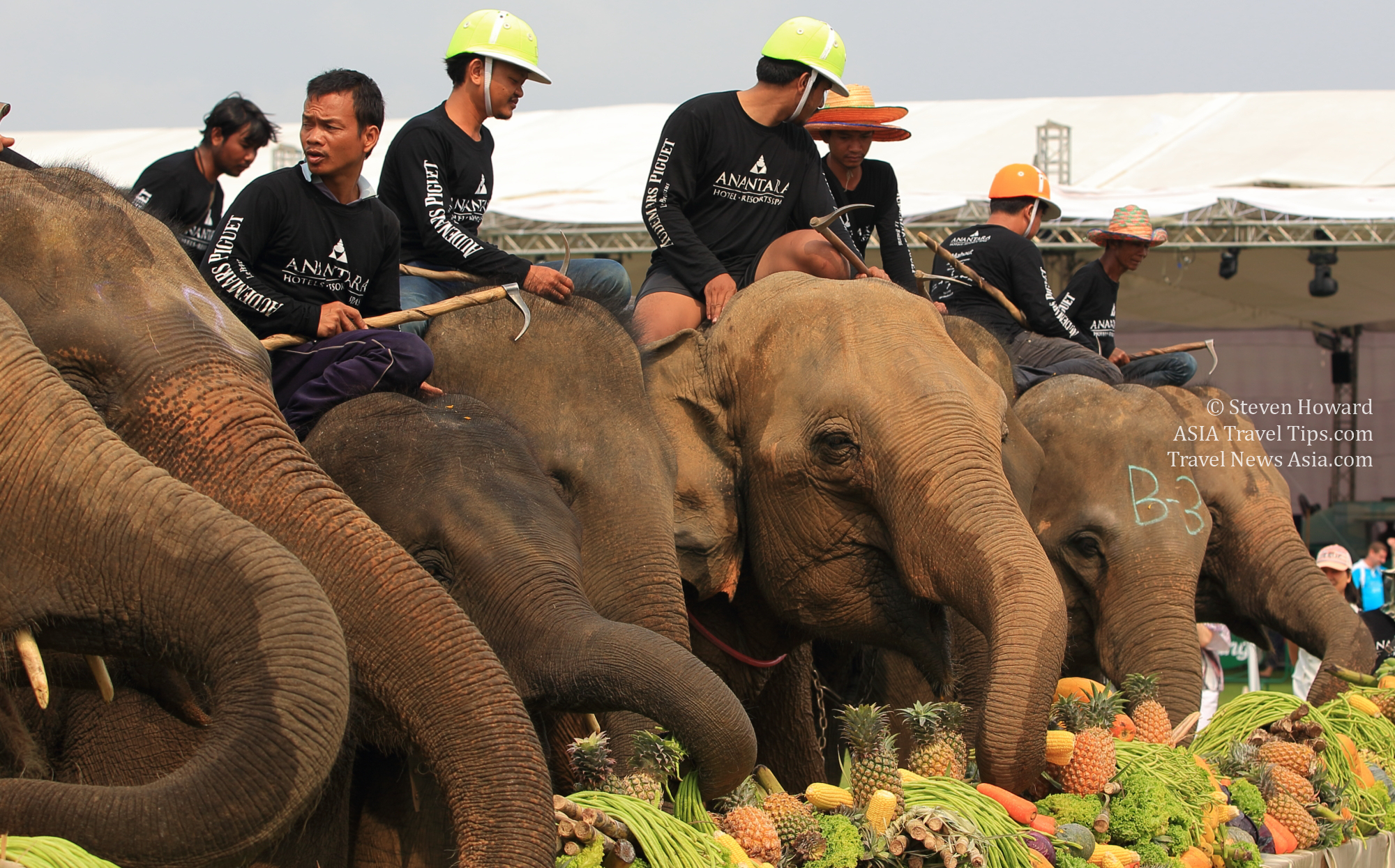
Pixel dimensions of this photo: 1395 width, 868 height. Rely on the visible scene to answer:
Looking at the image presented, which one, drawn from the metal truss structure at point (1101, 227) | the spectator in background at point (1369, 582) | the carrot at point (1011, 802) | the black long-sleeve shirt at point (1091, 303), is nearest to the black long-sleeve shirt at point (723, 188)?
the carrot at point (1011, 802)

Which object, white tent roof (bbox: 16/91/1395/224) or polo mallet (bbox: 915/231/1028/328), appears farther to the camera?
white tent roof (bbox: 16/91/1395/224)

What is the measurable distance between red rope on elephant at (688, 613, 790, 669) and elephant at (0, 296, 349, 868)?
2.86 metres

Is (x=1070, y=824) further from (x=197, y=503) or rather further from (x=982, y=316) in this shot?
(x=982, y=316)

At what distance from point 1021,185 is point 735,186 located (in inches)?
113

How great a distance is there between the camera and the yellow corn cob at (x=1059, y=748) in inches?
180

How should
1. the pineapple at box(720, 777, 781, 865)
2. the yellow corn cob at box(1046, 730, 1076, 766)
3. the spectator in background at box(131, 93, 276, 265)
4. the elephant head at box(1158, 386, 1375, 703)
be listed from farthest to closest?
the elephant head at box(1158, 386, 1375, 703)
the spectator in background at box(131, 93, 276, 265)
the yellow corn cob at box(1046, 730, 1076, 766)
the pineapple at box(720, 777, 781, 865)

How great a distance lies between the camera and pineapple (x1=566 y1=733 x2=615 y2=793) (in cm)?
353

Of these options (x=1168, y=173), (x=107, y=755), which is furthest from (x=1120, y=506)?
(x=1168, y=173)

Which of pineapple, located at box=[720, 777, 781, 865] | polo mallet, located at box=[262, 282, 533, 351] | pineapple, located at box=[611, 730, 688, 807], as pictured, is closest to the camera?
pineapple, located at box=[611, 730, 688, 807]

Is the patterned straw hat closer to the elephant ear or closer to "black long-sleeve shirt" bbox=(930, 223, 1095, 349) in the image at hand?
"black long-sleeve shirt" bbox=(930, 223, 1095, 349)

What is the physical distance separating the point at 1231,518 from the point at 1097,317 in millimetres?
1565

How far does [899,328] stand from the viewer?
5.06m

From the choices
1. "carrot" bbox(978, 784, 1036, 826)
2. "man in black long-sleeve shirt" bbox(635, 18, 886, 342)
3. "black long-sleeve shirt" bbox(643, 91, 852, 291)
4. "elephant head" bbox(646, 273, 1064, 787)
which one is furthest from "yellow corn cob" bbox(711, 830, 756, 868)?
"black long-sleeve shirt" bbox(643, 91, 852, 291)

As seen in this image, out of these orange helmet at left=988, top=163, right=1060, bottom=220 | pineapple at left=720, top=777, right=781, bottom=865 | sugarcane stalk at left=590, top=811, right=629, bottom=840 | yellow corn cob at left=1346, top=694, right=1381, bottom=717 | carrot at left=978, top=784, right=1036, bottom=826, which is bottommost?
yellow corn cob at left=1346, top=694, right=1381, bottom=717
